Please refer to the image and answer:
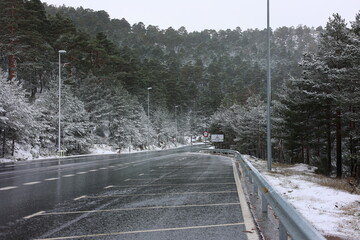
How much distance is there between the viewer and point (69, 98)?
41.1 metres

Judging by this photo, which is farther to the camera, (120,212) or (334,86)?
(334,86)

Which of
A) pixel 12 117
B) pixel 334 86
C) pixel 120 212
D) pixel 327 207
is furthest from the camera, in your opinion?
pixel 12 117

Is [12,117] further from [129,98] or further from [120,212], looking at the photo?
[129,98]

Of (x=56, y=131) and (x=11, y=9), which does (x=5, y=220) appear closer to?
(x=56, y=131)

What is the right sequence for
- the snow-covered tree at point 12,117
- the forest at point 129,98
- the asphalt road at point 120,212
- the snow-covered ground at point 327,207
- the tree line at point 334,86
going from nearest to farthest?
1. the asphalt road at point 120,212
2. the snow-covered ground at point 327,207
3. the tree line at point 334,86
4. the forest at point 129,98
5. the snow-covered tree at point 12,117

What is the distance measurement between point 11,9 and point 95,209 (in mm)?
38719

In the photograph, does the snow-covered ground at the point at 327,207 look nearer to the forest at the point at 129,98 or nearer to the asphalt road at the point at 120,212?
the asphalt road at the point at 120,212

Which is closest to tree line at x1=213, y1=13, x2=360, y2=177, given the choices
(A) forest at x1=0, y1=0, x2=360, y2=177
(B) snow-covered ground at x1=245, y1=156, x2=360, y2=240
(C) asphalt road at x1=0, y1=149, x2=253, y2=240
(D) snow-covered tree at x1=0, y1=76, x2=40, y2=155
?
(A) forest at x1=0, y1=0, x2=360, y2=177

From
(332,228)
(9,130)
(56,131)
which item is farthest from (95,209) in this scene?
(56,131)

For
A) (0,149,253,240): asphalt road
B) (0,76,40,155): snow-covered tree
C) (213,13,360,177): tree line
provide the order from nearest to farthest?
(0,149,253,240): asphalt road, (213,13,360,177): tree line, (0,76,40,155): snow-covered tree

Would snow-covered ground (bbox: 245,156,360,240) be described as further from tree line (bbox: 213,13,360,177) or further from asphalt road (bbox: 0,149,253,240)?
tree line (bbox: 213,13,360,177)

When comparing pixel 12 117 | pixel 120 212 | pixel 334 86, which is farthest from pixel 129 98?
pixel 120 212

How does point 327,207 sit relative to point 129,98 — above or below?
below

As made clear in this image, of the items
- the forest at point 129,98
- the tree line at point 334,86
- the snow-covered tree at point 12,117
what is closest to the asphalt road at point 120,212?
the tree line at point 334,86
